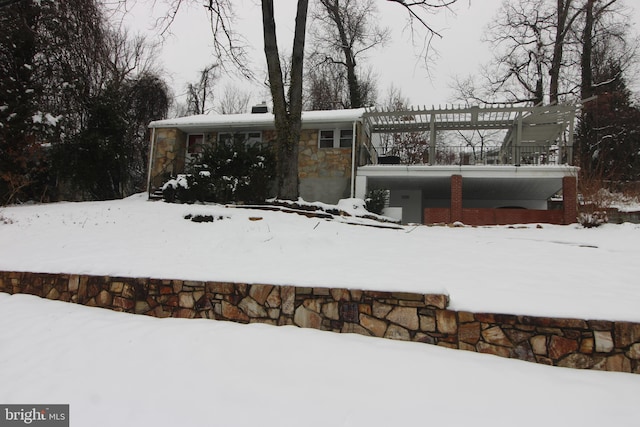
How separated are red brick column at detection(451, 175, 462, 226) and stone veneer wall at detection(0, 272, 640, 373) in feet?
29.8

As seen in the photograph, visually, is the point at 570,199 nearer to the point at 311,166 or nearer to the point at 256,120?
the point at 311,166

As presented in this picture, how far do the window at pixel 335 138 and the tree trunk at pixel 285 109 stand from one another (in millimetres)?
3054

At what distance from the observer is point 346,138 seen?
44.2 ft

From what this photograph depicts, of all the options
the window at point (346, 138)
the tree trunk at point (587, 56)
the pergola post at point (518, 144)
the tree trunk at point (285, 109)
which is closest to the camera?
the tree trunk at point (285, 109)

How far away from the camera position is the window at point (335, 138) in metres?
13.5

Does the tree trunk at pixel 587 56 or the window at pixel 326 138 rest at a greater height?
the tree trunk at pixel 587 56

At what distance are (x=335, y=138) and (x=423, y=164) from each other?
3503 millimetres

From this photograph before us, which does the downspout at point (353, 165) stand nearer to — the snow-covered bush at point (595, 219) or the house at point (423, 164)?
the house at point (423, 164)

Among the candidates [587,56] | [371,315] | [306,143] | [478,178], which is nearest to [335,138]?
[306,143]

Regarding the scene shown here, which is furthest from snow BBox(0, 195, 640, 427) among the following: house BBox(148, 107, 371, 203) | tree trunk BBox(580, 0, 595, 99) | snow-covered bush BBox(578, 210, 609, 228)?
tree trunk BBox(580, 0, 595, 99)

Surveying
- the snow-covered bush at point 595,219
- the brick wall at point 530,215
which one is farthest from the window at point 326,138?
the snow-covered bush at point 595,219

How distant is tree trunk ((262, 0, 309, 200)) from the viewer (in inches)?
406

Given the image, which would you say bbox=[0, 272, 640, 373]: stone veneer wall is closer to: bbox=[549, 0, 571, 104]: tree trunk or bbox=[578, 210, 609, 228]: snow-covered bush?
bbox=[578, 210, 609, 228]: snow-covered bush

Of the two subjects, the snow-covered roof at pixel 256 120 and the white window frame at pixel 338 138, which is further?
the white window frame at pixel 338 138
